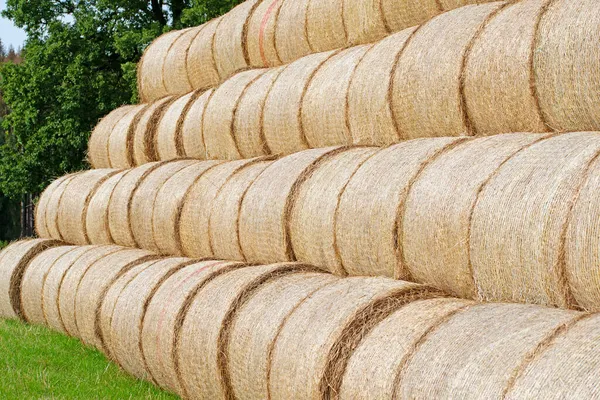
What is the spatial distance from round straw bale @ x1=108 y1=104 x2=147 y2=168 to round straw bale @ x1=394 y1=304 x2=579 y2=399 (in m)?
6.54

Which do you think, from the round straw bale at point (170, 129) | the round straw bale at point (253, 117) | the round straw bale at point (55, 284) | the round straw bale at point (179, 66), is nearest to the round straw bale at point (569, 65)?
the round straw bale at point (253, 117)

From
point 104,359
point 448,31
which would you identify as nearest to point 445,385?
point 448,31

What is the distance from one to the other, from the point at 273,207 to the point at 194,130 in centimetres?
266

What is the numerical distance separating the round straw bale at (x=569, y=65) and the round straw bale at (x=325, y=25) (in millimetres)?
2869

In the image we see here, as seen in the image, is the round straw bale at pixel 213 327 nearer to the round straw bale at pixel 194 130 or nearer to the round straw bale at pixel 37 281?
the round straw bale at pixel 194 130

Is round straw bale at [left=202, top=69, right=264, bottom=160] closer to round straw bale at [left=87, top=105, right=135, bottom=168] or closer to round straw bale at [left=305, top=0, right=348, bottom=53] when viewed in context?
round straw bale at [left=305, top=0, right=348, bottom=53]

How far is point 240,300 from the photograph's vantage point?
5.51m

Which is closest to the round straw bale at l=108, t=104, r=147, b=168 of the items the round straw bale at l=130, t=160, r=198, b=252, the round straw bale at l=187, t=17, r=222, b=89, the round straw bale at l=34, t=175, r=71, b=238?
the round straw bale at l=34, t=175, r=71, b=238

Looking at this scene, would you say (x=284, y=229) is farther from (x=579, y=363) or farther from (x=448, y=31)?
(x=579, y=363)

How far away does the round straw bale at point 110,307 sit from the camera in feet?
23.9

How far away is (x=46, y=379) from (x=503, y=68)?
3.91 meters

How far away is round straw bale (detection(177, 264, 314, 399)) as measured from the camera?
5457 millimetres

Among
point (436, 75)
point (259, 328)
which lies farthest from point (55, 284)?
point (436, 75)

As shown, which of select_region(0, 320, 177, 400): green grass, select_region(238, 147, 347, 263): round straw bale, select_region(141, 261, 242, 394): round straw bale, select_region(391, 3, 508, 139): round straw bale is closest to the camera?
select_region(391, 3, 508, 139): round straw bale
